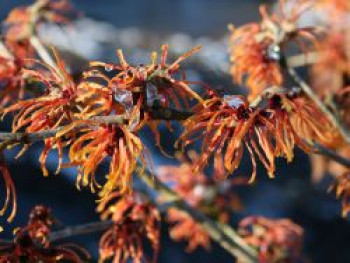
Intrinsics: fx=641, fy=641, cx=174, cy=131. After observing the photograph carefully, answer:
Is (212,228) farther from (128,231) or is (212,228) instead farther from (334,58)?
(334,58)

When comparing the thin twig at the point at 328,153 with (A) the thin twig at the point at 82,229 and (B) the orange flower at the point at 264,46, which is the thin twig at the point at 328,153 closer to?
(B) the orange flower at the point at 264,46

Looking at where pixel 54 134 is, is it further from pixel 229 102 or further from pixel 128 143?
pixel 229 102

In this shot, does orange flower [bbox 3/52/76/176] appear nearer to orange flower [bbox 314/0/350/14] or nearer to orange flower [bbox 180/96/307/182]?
orange flower [bbox 180/96/307/182]

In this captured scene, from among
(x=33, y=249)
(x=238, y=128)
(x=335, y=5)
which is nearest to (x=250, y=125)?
(x=238, y=128)

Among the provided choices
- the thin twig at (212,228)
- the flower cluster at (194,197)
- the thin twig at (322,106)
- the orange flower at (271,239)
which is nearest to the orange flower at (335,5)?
the flower cluster at (194,197)

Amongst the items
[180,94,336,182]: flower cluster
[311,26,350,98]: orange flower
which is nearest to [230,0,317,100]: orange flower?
[180,94,336,182]: flower cluster

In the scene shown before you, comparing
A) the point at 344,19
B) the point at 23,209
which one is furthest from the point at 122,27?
the point at 23,209

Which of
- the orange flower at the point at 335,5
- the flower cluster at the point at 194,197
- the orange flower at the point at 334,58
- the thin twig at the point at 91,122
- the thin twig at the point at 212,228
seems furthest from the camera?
the orange flower at the point at 335,5
